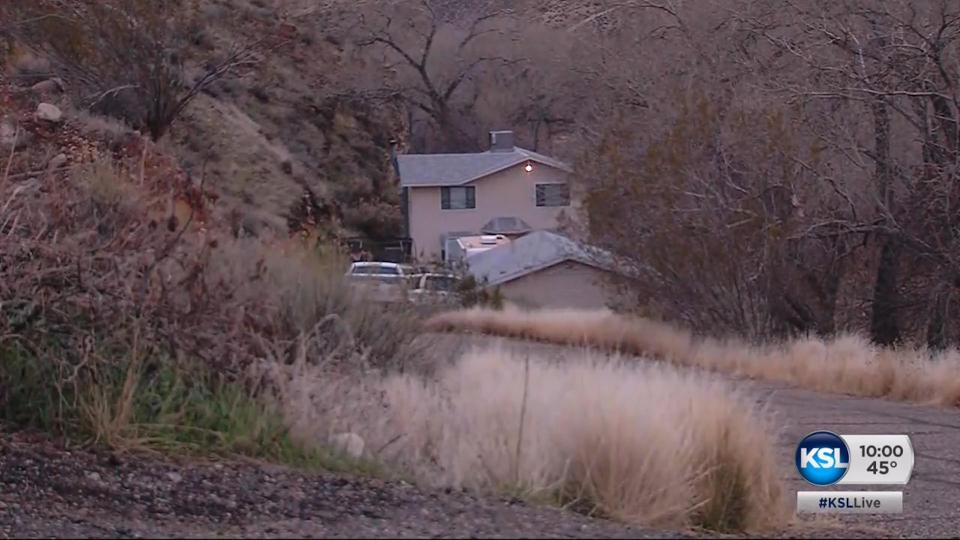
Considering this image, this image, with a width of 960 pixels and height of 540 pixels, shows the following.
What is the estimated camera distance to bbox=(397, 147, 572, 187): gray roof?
53844 millimetres

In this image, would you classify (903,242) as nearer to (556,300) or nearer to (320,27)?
(556,300)

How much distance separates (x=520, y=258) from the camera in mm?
43281

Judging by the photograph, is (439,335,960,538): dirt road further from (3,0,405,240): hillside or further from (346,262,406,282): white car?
(3,0,405,240): hillside

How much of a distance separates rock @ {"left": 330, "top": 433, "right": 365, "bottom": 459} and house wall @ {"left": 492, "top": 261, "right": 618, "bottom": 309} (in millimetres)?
30836

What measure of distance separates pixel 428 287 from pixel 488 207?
38.8 m

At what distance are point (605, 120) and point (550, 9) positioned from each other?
129ft

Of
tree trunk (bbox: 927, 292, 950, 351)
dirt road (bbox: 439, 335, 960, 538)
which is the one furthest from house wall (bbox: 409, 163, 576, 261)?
dirt road (bbox: 439, 335, 960, 538)

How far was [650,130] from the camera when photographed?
956 inches

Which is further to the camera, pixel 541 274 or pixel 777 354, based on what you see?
pixel 541 274

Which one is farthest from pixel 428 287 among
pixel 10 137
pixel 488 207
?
pixel 488 207

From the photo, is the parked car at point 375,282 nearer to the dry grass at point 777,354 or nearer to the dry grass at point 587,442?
the dry grass at point 777,354

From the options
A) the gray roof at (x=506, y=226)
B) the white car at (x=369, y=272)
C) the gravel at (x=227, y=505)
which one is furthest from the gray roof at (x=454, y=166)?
the gravel at (x=227, y=505)

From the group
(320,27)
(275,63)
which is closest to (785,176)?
(275,63)

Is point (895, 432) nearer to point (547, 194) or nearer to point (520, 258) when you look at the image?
point (520, 258)
